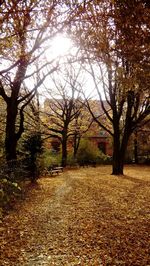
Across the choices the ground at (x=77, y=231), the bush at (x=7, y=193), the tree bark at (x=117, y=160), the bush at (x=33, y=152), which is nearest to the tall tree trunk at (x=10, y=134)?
the bush at (x=33, y=152)

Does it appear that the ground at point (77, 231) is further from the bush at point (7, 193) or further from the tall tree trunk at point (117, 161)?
the tall tree trunk at point (117, 161)

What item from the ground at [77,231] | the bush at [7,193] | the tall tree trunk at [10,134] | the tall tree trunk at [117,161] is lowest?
the ground at [77,231]

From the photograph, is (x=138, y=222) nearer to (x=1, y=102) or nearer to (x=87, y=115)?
(x=1, y=102)

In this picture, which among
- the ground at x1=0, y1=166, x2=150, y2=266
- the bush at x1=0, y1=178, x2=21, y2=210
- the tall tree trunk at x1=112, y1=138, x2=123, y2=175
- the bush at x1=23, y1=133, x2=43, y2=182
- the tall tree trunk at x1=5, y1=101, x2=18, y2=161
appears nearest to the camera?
the ground at x1=0, y1=166, x2=150, y2=266

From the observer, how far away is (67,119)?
32.4 m

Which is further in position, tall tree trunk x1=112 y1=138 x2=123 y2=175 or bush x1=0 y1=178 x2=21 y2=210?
tall tree trunk x1=112 y1=138 x2=123 y2=175

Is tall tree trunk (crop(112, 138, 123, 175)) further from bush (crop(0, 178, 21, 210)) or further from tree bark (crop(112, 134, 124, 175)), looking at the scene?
bush (crop(0, 178, 21, 210))

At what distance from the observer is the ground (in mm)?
5777

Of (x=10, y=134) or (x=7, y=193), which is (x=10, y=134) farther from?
(x=7, y=193)

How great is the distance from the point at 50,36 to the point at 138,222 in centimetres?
609

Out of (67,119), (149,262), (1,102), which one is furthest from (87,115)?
(149,262)

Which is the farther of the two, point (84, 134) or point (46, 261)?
point (84, 134)

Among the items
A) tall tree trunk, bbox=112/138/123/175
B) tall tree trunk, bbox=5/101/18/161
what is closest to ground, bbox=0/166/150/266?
tall tree trunk, bbox=5/101/18/161

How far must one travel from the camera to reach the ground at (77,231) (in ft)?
19.0
